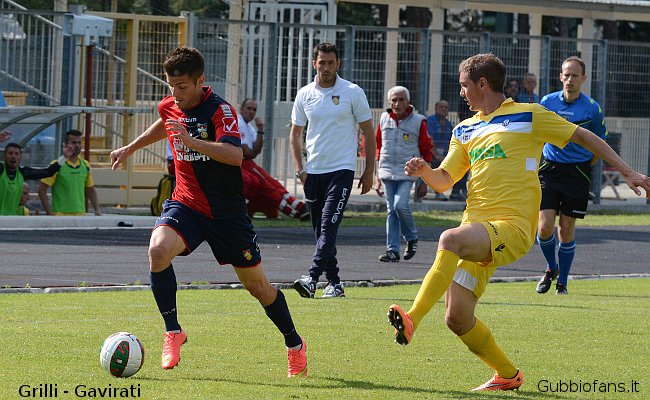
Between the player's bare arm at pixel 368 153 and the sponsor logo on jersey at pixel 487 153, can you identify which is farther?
the player's bare arm at pixel 368 153

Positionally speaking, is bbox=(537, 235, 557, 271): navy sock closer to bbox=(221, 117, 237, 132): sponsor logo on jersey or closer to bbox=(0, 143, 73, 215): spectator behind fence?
bbox=(221, 117, 237, 132): sponsor logo on jersey

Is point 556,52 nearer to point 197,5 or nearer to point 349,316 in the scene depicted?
point 197,5

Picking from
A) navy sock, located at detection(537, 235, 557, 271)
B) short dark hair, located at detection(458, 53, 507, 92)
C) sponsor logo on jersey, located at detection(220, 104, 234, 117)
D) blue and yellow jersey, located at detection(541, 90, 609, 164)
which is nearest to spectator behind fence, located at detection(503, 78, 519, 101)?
Result: navy sock, located at detection(537, 235, 557, 271)

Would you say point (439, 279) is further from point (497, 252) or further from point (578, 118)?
point (578, 118)

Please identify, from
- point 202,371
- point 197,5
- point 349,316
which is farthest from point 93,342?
point 197,5

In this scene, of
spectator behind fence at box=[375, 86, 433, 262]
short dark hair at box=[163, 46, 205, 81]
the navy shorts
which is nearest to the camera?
short dark hair at box=[163, 46, 205, 81]

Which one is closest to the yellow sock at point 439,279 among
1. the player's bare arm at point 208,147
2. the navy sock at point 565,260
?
the player's bare arm at point 208,147

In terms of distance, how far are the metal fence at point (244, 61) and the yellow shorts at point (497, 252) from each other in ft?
47.6

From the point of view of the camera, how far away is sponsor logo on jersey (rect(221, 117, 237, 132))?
768 centimetres

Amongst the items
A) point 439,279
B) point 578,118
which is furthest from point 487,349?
point 578,118

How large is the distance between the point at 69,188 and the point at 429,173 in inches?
499

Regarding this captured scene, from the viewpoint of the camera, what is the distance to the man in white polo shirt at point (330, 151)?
11891 millimetres

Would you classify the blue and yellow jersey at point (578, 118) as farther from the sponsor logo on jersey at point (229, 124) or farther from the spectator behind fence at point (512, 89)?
the spectator behind fence at point (512, 89)

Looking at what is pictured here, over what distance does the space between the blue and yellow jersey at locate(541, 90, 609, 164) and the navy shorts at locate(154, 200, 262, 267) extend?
559 cm
